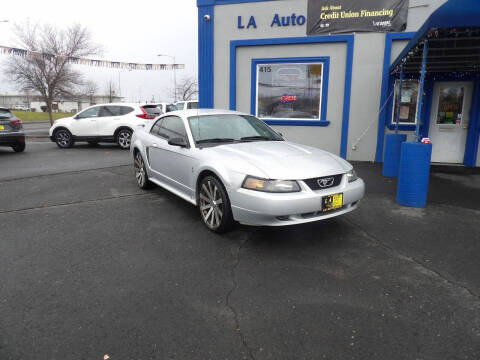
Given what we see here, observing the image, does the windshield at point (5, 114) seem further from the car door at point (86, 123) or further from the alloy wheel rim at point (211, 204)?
the alloy wheel rim at point (211, 204)

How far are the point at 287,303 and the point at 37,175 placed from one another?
7.37 m

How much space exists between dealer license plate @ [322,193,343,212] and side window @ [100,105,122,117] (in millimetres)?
11137

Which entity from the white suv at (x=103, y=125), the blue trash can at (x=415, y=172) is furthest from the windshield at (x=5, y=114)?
the blue trash can at (x=415, y=172)

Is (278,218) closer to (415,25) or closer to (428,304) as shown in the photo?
(428,304)

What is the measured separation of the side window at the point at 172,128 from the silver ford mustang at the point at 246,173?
0.02 metres

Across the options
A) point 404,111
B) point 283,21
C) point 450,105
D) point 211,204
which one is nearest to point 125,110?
point 283,21

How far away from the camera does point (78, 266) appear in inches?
142

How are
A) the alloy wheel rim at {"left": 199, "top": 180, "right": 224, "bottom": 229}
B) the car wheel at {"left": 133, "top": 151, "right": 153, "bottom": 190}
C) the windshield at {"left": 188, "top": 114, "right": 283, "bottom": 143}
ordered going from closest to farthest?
the alloy wheel rim at {"left": 199, "top": 180, "right": 224, "bottom": 229}, the windshield at {"left": 188, "top": 114, "right": 283, "bottom": 143}, the car wheel at {"left": 133, "top": 151, "right": 153, "bottom": 190}

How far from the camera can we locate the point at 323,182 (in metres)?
3.98

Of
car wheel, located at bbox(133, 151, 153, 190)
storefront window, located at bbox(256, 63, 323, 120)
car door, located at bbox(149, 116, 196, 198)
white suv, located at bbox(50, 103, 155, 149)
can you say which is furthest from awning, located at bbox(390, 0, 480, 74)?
white suv, located at bbox(50, 103, 155, 149)

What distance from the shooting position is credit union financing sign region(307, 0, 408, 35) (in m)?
9.04

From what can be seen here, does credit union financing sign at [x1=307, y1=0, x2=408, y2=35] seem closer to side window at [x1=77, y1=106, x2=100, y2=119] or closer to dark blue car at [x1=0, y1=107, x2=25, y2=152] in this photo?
side window at [x1=77, y1=106, x2=100, y2=119]

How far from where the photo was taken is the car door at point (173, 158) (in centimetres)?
485

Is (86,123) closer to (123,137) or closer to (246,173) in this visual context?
(123,137)
